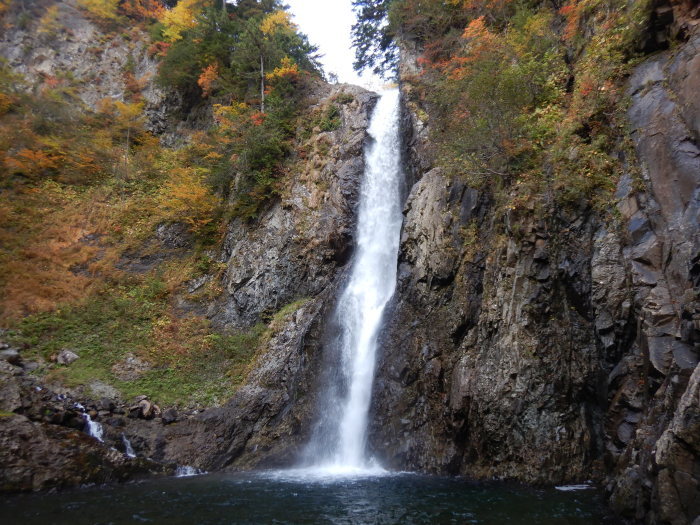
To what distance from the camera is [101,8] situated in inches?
1248

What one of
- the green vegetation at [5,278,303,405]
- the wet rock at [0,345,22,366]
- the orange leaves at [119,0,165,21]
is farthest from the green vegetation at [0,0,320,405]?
the orange leaves at [119,0,165,21]

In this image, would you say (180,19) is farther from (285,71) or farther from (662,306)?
(662,306)

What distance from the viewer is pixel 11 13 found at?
29.5m

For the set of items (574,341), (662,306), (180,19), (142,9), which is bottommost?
(574,341)

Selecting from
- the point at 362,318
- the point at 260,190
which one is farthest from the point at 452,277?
the point at 260,190

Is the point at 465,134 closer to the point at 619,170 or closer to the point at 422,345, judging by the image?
the point at 619,170

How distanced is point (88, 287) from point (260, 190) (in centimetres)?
828

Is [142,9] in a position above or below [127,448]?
above

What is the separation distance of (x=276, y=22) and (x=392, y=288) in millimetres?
Answer: 20329

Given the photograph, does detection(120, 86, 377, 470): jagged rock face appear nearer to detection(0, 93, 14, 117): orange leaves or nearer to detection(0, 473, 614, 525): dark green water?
detection(0, 473, 614, 525): dark green water

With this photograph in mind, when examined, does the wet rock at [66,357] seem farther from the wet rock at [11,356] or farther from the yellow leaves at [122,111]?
the yellow leaves at [122,111]

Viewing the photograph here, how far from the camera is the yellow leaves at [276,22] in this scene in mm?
25312

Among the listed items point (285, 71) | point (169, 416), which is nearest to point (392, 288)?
point (169, 416)

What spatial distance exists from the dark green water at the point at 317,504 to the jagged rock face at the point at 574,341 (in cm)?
89
